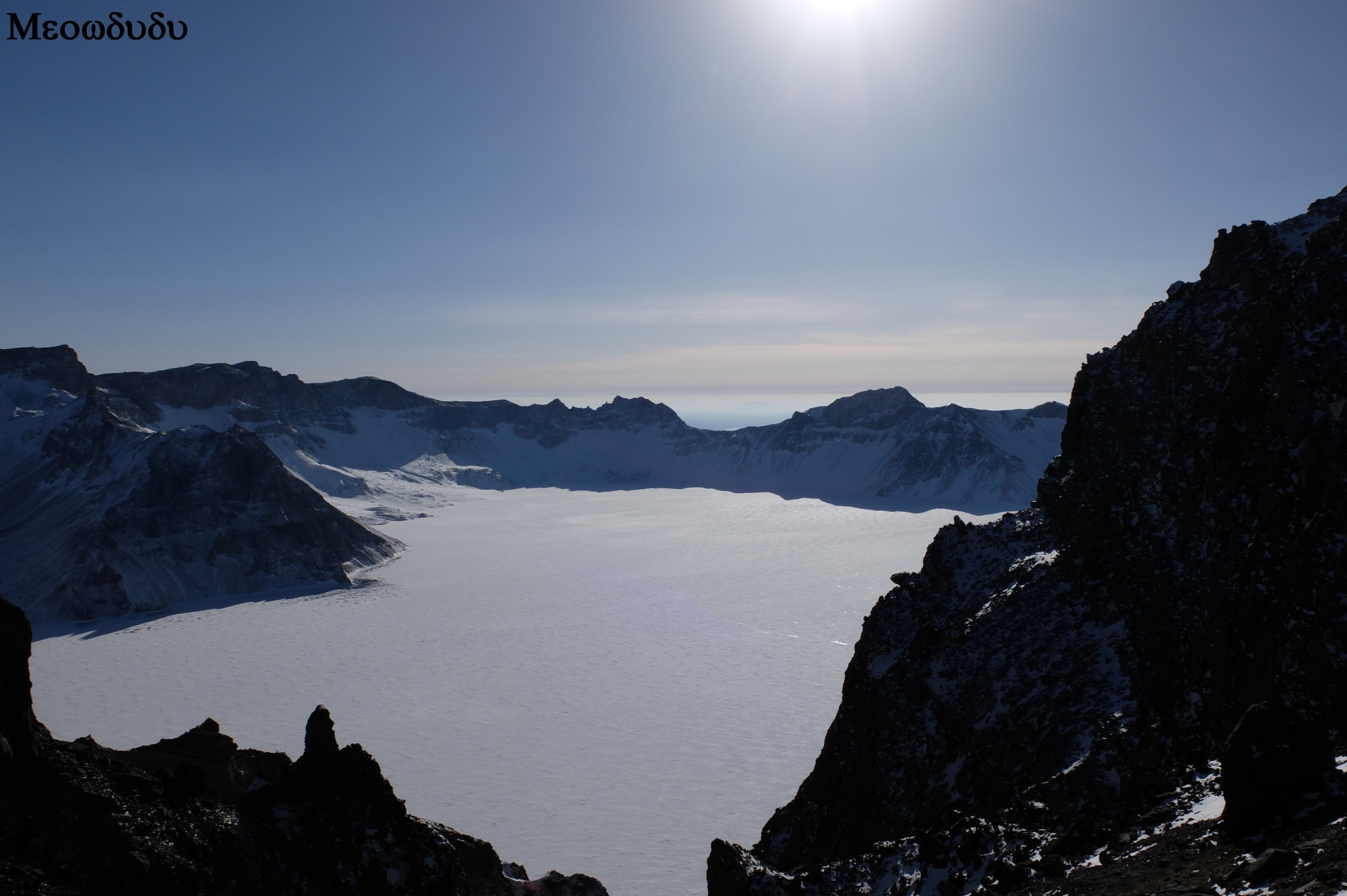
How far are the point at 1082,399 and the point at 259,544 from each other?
102098mm

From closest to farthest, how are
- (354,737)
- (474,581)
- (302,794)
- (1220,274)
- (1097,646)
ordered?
(302,794), (1097,646), (1220,274), (354,737), (474,581)

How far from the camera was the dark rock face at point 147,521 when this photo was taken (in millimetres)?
93125

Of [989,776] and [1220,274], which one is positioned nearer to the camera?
[989,776]

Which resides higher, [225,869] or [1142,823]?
[1142,823]

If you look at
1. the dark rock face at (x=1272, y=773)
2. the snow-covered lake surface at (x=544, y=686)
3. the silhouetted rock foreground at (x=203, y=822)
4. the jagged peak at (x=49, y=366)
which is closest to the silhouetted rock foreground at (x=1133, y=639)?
the dark rock face at (x=1272, y=773)

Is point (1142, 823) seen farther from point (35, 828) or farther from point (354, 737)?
point (354, 737)

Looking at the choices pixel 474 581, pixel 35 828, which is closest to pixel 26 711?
pixel 35 828

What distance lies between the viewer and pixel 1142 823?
55.0ft

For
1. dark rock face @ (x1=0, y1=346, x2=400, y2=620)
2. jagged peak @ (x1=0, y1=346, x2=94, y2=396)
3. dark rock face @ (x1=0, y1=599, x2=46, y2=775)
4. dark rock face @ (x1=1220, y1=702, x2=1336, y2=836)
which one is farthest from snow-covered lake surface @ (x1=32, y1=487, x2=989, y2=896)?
jagged peak @ (x1=0, y1=346, x2=94, y2=396)

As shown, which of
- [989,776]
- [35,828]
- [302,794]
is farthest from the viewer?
[989,776]

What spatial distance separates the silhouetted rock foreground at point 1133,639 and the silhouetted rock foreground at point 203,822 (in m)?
8.20

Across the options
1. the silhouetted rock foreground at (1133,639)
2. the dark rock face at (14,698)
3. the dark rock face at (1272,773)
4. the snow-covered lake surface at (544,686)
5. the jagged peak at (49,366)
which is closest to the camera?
the dark rock face at (1272,773)

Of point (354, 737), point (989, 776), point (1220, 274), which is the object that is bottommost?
point (354, 737)

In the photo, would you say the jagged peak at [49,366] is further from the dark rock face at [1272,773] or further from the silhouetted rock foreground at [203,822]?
the dark rock face at [1272,773]
